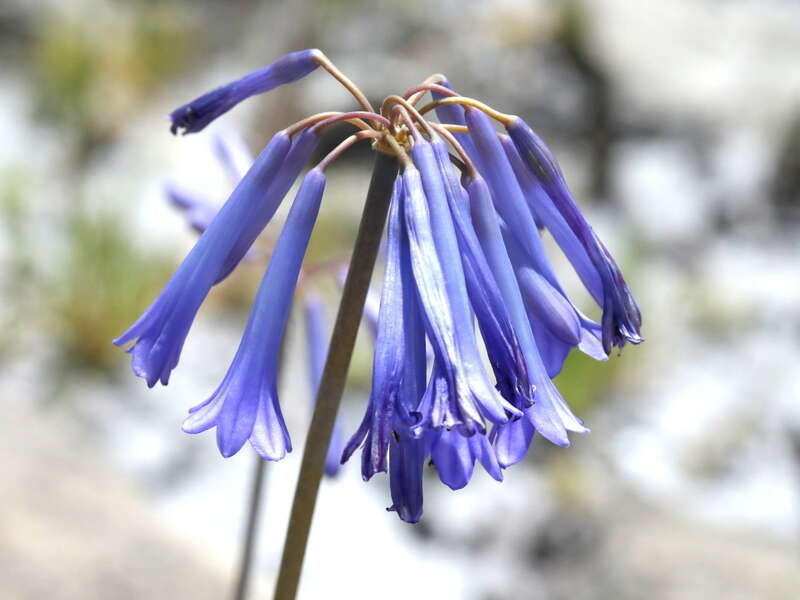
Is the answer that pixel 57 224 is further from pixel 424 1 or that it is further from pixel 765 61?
pixel 765 61

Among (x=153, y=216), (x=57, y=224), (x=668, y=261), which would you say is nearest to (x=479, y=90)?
(x=668, y=261)

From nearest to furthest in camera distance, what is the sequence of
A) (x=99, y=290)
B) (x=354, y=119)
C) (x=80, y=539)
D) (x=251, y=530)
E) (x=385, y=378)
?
(x=385, y=378) < (x=354, y=119) < (x=251, y=530) < (x=80, y=539) < (x=99, y=290)

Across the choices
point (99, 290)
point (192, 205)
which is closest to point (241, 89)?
point (192, 205)

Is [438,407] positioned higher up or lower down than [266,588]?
lower down

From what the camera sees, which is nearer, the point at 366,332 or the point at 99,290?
the point at 366,332

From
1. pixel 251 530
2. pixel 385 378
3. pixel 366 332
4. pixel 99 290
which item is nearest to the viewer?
pixel 385 378

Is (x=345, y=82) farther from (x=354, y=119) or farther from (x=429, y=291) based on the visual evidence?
(x=429, y=291)

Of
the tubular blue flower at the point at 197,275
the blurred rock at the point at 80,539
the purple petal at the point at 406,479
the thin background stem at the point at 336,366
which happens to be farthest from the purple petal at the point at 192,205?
the blurred rock at the point at 80,539
